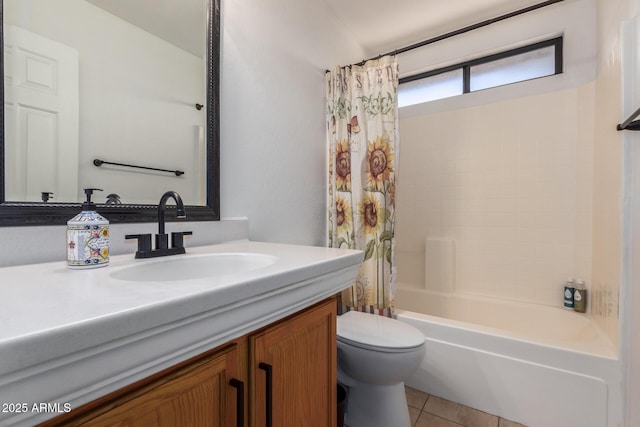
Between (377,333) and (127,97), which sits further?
(377,333)

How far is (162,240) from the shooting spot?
92 centimetres

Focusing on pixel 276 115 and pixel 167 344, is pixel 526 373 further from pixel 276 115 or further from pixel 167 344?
pixel 276 115

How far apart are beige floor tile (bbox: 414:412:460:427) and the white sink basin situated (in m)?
1.17

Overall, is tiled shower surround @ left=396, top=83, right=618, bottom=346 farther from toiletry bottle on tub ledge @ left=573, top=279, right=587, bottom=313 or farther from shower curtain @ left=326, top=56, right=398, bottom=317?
shower curtain @ left=326, top=56, right=398, bottom=317

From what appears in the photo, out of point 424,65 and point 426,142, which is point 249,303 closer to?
point 426,142

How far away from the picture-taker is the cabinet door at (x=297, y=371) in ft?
2.11

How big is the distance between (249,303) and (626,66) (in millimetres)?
1789

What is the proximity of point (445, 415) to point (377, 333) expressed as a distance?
59 centimetres

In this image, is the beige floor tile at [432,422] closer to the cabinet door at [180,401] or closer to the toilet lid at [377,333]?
the toilet lid at [377,333]

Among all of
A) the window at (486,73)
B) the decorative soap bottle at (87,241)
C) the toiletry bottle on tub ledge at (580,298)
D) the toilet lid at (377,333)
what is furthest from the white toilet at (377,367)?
the window at (486,73)

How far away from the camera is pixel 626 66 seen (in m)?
1.24

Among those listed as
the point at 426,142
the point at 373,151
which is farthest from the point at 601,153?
the point at 373,151

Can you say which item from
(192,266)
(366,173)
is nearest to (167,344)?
(192,266)

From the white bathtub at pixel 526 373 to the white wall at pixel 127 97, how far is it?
1463mm
